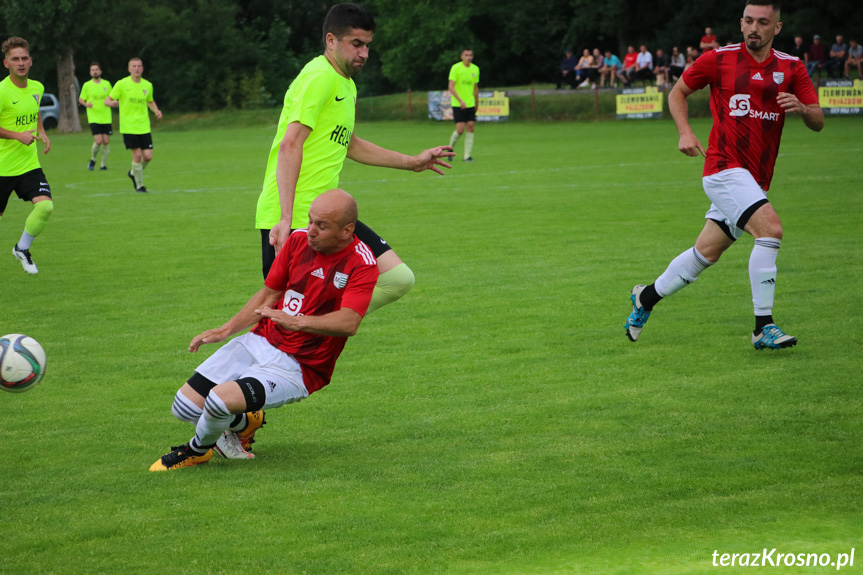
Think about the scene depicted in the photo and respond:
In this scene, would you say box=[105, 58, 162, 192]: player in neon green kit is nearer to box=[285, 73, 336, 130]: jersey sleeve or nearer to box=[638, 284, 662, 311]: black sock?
box=[638, 284, 662, 311]: black sock

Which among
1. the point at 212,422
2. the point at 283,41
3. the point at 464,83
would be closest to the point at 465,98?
the point at 464,83

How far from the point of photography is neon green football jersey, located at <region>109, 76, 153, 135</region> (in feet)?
70.0

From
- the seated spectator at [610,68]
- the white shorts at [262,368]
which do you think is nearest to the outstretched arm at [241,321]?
the white shorts at [262,368]

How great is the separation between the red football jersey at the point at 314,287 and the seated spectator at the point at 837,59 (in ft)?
118

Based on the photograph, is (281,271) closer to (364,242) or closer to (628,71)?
(364,242)

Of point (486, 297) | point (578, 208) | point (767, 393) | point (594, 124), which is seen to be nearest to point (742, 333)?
point (767, 393)

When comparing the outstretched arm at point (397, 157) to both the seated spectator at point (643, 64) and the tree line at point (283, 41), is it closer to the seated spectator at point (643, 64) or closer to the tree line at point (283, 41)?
the seated spectator at point (643, 64)

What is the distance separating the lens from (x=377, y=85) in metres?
69.8

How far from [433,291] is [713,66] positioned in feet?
11.7

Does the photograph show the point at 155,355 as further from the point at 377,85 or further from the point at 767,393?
the point at 377,85

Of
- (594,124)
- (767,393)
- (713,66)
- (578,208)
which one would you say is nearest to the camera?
(767,393)

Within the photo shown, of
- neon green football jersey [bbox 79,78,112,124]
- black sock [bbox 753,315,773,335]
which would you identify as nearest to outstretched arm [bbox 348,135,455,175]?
black sock [bbox 753,315,773,335]

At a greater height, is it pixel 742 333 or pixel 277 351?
pixel 277 351

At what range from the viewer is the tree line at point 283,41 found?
53.1 meters
